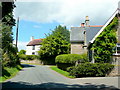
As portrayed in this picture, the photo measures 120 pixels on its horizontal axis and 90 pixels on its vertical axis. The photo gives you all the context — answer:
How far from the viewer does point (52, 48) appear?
43.6 metres

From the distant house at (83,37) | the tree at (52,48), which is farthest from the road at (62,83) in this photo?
the tree at (52,48)

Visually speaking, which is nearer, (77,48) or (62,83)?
(62,83)

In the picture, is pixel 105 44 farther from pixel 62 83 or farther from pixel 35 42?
pixel 35 42

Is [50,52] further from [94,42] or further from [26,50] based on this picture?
[26,50]

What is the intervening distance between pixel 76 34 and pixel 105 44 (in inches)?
622

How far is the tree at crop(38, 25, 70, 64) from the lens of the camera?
1746 inches

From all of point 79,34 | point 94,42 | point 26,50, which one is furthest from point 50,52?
point 26,50

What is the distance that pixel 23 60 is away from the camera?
5572 centimetres

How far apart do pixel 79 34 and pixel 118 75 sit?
16.7 metres

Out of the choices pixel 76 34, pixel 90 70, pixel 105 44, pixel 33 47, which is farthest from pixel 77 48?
pixel 33 47

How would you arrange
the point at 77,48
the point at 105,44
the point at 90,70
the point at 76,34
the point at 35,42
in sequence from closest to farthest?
1. the point at 90,70
2. the point at 105,44
3. the point at 77,48
4. the point at 76,34
5. the point at 35,42

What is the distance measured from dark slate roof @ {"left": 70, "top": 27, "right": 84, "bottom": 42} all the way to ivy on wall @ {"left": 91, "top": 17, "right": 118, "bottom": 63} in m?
12.5

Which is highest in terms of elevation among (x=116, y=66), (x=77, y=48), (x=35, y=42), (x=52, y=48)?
(x=35, y=42)

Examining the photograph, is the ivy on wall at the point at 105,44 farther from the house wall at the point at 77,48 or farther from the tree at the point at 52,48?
the tree at the point at 52,48
